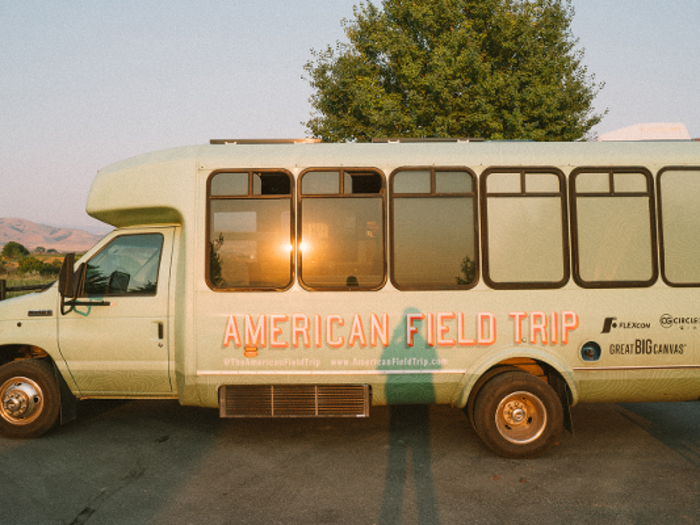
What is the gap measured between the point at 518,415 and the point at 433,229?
6.33 ft

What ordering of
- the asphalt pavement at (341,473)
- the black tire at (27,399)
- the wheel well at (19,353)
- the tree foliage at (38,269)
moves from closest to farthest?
the asphalt pavement at (341,473) → the black tire at (27,399) → the wheel well at (19,353) → the tree foliage at (38,269)

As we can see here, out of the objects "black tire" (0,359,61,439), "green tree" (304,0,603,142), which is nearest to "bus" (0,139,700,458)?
"black tire" (0,359,61,439)

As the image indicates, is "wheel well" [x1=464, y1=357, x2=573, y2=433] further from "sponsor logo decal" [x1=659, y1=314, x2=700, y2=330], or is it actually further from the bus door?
the bus door

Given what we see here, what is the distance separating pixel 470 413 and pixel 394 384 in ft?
2.66

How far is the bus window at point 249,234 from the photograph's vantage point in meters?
4.64

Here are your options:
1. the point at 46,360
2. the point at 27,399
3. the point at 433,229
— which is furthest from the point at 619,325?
the point at 27,399

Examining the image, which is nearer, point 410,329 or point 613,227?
point 410,329

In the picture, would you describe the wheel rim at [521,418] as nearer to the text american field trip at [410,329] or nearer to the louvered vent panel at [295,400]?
the text american field trip at [410,329]

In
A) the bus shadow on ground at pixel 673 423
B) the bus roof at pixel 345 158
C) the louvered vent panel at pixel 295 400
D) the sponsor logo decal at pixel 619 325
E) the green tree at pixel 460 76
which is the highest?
the green tree at pixel 460 76

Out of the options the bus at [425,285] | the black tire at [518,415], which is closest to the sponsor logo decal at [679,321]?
the bus at [425,285]

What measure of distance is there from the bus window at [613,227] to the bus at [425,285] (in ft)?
0.05

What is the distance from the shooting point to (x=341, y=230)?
466 cm

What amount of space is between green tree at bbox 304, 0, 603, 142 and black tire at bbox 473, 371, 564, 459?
11513 mm

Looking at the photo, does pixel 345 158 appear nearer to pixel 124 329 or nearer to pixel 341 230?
pixel 341 230
